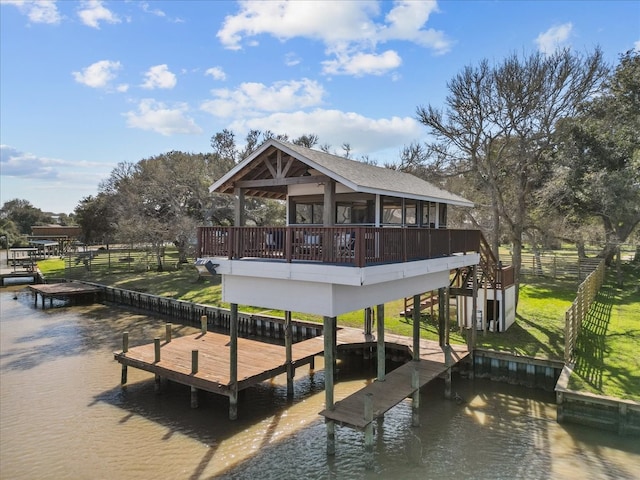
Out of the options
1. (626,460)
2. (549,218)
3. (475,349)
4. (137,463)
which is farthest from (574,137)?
(137,463)

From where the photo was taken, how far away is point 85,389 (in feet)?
48.8

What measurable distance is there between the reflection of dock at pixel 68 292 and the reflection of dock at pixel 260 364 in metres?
19.9

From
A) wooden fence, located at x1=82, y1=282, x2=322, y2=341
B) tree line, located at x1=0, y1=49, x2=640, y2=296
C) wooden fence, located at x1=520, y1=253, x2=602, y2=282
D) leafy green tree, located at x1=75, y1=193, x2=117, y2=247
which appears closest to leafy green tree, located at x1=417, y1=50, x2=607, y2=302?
tree line, located at x1=0, y1=49, x2=640, y2=296

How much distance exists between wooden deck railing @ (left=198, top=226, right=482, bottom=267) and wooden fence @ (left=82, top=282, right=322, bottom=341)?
893 centimetres

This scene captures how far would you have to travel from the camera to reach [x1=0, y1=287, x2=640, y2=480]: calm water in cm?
978

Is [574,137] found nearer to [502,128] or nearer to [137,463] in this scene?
[502,128]

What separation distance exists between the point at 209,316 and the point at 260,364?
11.7 meters

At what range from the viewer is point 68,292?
30.9 meters

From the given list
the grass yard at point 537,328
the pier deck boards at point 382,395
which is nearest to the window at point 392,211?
the pier deck boards at point 382,395

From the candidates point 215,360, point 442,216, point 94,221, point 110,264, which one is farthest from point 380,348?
point 94,221

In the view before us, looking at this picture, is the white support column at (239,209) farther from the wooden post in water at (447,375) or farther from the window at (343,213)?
the wooden post in water at (447,375)

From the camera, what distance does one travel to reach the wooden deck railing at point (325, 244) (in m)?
9.28

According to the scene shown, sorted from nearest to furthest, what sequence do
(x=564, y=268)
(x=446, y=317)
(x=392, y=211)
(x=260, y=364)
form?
(x=260, y=364), (x=392, y=211), (x=446, y=317), (x=564, y=268)

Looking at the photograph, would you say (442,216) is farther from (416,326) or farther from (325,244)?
(325,244)
